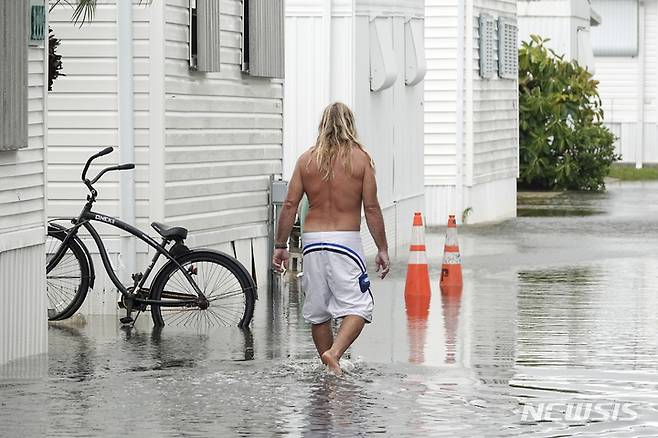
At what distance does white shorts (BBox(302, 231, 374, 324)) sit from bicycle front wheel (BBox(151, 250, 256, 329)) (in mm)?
2040

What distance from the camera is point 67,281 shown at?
14.0 meters

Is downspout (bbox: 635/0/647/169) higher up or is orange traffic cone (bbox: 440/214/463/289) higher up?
downspout (bbox: 635/0/647/169)

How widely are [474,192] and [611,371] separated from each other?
1623 centimetres

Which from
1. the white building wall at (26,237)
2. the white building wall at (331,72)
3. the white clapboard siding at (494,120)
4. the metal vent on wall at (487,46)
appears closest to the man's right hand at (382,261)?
the white building wall at (26,237)

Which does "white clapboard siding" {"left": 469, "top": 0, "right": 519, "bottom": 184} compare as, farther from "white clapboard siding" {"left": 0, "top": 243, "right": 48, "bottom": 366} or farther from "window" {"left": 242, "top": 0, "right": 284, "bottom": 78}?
"white clapboard siding" {"left": 0, "top": 243, "right": 48, "bottom": 366}

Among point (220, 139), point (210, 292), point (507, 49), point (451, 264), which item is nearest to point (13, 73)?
point (210, 292)

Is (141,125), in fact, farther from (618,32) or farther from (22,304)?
(618,32)

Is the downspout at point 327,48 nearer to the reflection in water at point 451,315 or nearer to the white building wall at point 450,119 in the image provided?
the reflection in water at point 451,315

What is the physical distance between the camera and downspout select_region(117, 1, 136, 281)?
47.6 feet

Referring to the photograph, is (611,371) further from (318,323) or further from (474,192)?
(474,192)

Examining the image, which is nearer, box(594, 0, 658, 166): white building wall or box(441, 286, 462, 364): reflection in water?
box(441, 286, 462, 364): reflection in water

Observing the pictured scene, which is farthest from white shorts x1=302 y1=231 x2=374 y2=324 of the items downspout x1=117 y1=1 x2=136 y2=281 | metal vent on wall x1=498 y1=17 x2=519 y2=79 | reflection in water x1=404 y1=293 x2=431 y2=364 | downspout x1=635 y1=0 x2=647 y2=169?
downspout x1=635 y1=0 x2=647 y2=169

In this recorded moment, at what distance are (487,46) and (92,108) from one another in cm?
1448

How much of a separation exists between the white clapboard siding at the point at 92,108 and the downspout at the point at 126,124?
0.05 m
